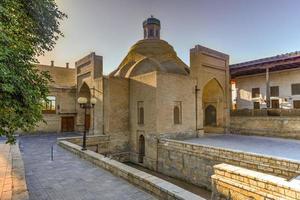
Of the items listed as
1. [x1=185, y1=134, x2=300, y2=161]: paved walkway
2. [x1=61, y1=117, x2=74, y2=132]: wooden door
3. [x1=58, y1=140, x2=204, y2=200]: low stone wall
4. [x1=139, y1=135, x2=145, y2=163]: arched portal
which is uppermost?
[x1=61, y1=117, x2=74, y2=132]: wooden door

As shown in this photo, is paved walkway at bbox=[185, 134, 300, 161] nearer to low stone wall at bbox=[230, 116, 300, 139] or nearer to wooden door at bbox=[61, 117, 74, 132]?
low stone wall at bbox=[230, 116, 300, 139]

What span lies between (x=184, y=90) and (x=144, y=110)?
3.36m

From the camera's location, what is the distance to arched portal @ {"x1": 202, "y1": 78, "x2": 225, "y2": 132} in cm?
1992

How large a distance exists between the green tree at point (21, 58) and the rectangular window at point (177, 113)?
11.5 metres

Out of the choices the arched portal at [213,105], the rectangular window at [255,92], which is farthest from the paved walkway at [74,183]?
the rectangular window at [255,92]

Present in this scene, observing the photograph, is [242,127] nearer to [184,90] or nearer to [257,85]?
[257,85]

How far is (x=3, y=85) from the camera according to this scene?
122 inches

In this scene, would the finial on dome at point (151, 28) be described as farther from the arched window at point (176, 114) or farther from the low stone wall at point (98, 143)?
the low stone wall at point (98, 143)

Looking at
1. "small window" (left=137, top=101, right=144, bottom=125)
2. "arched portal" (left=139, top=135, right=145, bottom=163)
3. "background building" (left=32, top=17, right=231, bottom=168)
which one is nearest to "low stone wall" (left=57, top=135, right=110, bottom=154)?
"background building" (left=32, top=17, right=231, bottom=168)

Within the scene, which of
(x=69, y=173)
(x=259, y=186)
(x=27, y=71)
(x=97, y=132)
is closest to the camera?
(x=27, y=71)

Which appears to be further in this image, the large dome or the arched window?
the large dome

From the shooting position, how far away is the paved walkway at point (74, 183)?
17.7 ft

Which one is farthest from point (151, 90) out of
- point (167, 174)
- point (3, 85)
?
point (3, 85)

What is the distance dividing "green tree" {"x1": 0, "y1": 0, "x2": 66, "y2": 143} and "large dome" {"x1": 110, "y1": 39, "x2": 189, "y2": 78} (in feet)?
43.3
